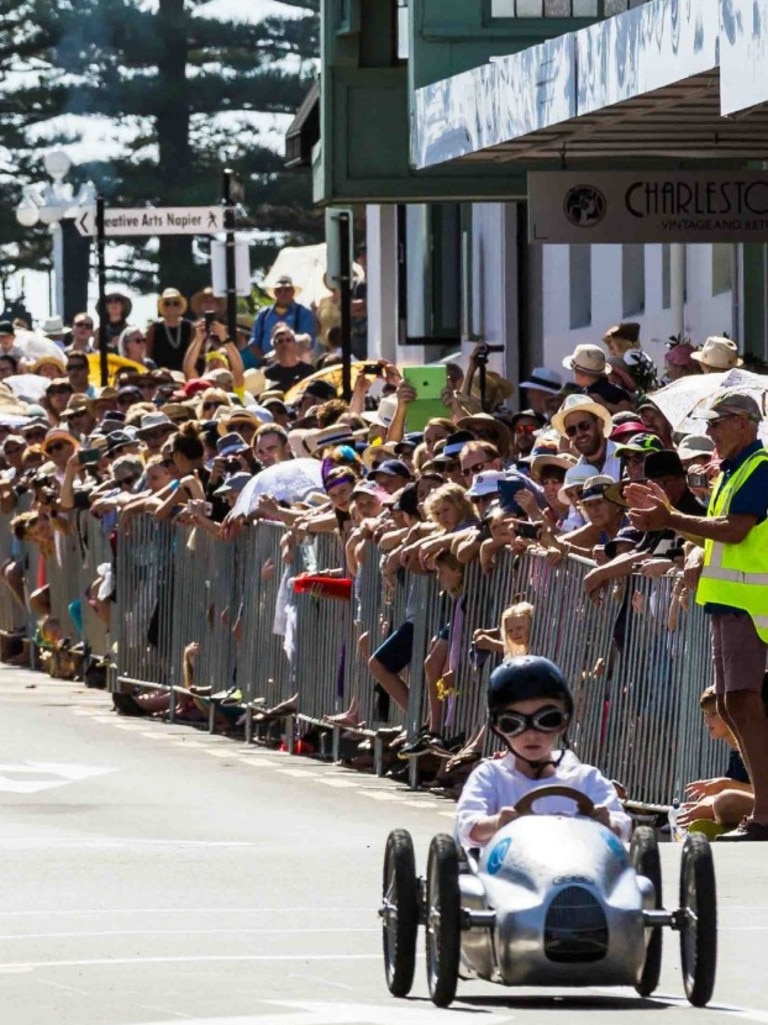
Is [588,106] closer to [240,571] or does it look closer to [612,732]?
[240,571]

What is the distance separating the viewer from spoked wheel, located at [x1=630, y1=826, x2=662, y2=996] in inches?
397

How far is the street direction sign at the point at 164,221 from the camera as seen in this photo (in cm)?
3406

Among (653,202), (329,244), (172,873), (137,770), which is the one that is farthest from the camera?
(329,244)

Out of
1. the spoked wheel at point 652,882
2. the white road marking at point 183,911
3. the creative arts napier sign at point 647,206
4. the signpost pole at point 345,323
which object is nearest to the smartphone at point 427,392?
the creative arts napier sign at point 647,206

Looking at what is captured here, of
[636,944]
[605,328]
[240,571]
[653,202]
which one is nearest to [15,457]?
[605,328]

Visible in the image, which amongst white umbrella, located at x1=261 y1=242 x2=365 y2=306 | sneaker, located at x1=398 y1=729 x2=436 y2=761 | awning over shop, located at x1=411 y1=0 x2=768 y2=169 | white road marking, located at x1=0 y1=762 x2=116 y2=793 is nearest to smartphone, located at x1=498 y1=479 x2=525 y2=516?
sneaker, located at x1=398 y1=729 x2=436 y2=761

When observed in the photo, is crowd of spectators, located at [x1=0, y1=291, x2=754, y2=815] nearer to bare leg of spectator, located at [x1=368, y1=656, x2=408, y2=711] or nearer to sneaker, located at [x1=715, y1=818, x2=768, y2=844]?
bare leg of spectator, located at [x1=368, y1=656, x2=408, y2=711]

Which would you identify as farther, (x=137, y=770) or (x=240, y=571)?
(x=240, y=571)

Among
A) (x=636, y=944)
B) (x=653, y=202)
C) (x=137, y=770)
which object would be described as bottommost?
(x=137, y=770)

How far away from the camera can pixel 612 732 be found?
54.1 feet

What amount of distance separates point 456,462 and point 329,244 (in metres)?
21.4

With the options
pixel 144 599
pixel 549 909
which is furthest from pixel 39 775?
pixel 549 909

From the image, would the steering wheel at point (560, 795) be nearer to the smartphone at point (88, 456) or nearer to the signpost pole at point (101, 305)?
the smartphone at point (88, 456)

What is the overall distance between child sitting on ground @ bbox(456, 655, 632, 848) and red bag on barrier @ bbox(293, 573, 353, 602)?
996cm
